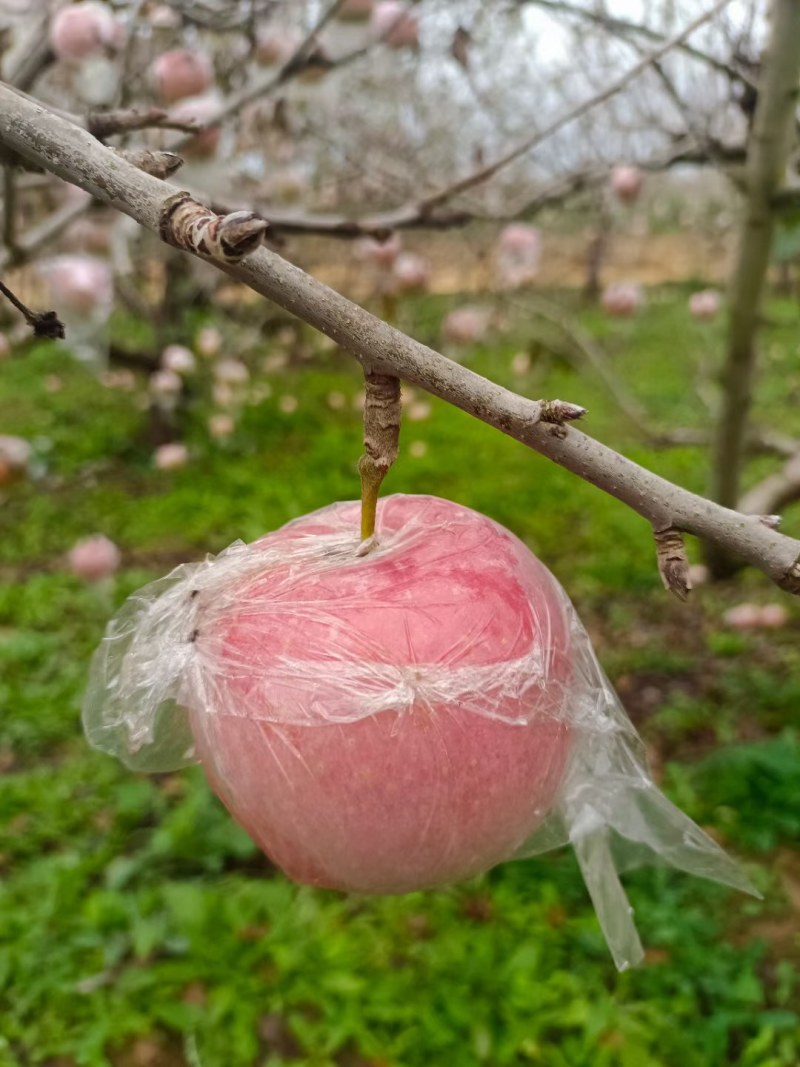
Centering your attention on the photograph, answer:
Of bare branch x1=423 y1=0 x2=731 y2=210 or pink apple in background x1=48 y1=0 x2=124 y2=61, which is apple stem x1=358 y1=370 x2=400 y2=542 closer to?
bare branch x1=423 y1=0 x2=731 y2=210

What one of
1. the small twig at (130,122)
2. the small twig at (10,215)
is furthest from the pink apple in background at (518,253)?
the small twig at (130,122)

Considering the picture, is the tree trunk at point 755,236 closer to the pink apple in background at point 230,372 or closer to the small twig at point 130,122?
the small twig at point 130,122

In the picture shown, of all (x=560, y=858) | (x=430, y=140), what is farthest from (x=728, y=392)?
(x=430, y=140)

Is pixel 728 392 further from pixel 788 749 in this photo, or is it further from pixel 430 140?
pixel 430 140

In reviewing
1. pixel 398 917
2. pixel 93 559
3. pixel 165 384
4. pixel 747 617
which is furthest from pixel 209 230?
pixel 165 384

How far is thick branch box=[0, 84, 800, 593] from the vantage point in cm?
62

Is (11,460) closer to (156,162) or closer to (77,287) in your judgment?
(77,287)

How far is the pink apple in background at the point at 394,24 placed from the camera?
2334 millimetres

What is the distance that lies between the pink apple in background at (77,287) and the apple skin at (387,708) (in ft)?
4.45

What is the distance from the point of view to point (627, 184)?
281 cm

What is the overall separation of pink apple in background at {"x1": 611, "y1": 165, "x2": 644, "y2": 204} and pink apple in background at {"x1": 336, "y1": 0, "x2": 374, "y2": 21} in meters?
0.80

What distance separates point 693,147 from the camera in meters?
2.39

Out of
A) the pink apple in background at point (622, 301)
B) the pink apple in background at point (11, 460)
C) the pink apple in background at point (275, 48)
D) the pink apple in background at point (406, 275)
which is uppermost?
the pink apple in background at point (275, 48)

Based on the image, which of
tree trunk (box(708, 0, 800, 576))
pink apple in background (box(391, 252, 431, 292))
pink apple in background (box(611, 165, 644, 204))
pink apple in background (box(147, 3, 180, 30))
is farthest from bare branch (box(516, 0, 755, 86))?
pink apple in background (box(391, 252, 431, 292))
